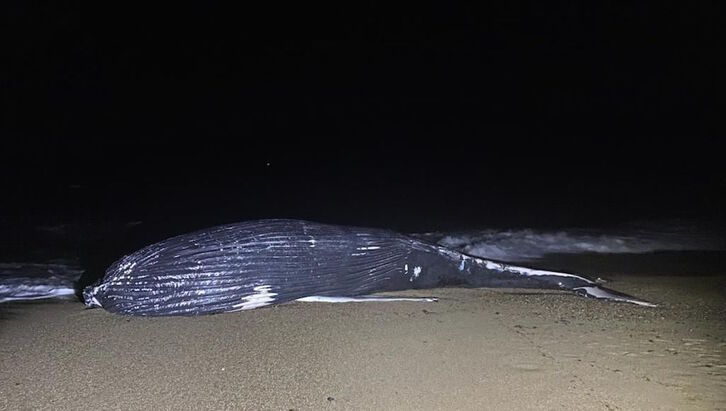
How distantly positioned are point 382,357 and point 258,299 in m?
1.45

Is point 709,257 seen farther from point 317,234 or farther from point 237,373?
point 237,373

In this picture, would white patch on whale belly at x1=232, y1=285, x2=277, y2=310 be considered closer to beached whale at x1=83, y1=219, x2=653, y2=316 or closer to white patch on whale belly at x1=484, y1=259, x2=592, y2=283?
beached whale at x1=83, y1=219, x2=653, y2=316

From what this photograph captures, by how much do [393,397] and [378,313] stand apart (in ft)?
5.16

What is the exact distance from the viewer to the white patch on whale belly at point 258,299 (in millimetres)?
5406

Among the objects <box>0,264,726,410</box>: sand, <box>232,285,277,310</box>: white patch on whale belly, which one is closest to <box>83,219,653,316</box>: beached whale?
<box>232,285,277,310</box>: white patch on whale belly

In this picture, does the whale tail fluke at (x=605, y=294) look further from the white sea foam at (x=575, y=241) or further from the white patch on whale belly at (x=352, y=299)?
the white sea foam at (x=575, y=241)

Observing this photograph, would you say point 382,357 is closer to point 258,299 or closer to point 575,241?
point 258,299

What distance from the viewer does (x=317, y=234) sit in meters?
5.79

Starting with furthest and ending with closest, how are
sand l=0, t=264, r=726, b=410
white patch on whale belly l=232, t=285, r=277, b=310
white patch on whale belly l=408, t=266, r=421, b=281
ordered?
white patch on whale belly l=408, t=266, r=421, b=281 → white patch on whale belly l=232, t=285, r=277, b=310 → sand l=0, t=264, r=726, b=410

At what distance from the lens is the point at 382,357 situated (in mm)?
4375

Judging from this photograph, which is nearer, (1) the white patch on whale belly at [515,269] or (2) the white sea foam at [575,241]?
(1) the white patch on whale belly at [515,269]

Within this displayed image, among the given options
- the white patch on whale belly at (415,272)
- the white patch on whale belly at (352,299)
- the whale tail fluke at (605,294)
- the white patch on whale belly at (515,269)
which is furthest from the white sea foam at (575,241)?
the white patch on whale belly at (352,299)

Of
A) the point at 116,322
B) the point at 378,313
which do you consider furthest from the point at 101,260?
the point at 378,313

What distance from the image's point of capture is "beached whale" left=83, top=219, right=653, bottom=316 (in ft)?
17.4
